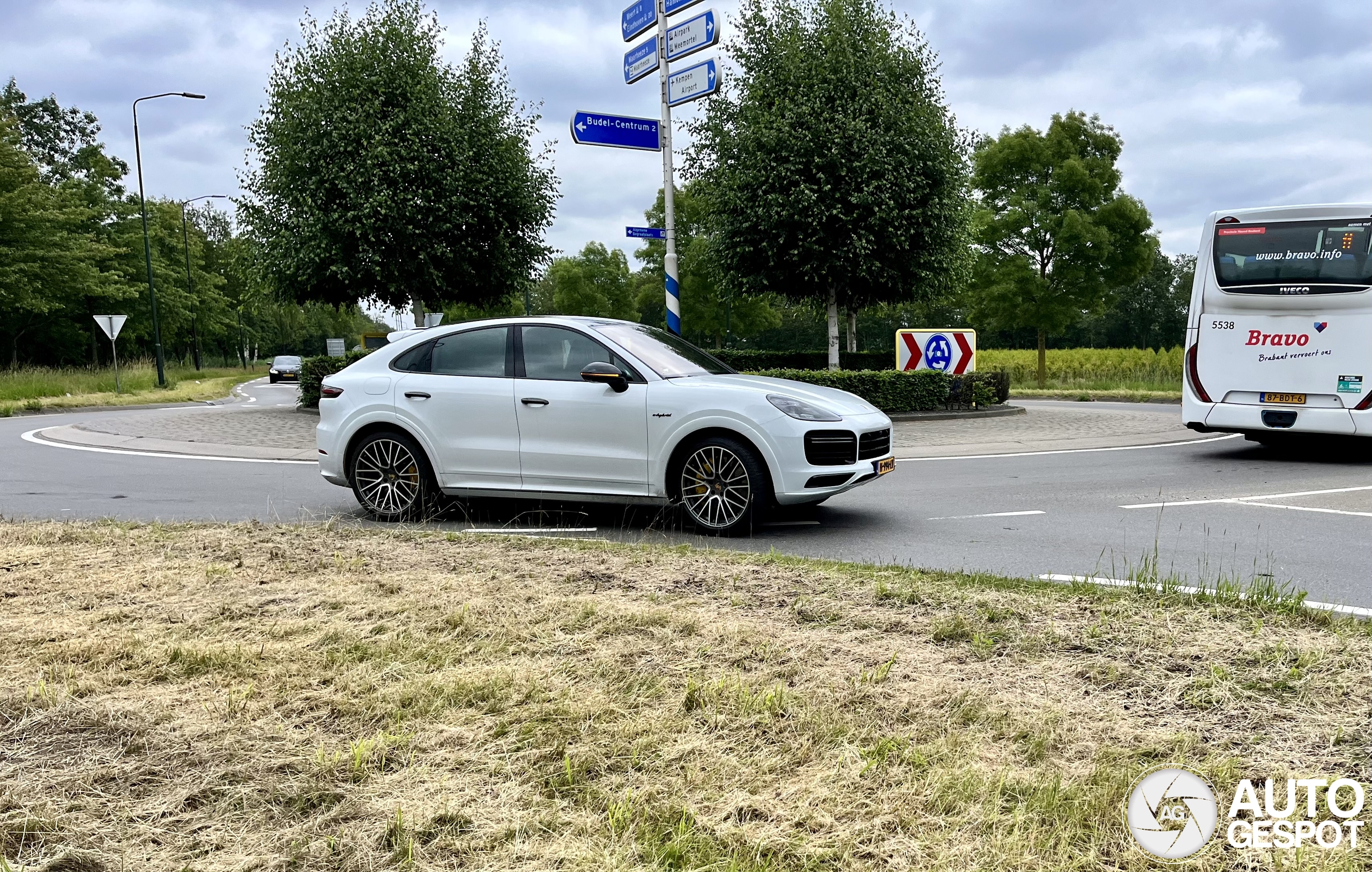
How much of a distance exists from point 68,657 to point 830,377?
1475cm

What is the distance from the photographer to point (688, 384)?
7.51 meters

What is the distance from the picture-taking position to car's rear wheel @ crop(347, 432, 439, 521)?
8.20 metres

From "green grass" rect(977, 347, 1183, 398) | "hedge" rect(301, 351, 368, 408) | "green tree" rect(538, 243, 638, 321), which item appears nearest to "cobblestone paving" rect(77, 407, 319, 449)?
"hedge" rect(301, 351, 368, 408)

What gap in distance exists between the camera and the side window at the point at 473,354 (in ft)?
26.6

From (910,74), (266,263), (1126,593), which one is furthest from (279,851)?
(910,74)

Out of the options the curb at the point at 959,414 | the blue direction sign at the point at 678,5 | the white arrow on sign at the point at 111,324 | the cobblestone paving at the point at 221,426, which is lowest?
the curb at the point at 959,414

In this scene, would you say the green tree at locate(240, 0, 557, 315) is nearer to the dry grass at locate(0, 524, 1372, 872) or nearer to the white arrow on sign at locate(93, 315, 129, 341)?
the white arrow on sign at locate(93, 315, 129, 341)

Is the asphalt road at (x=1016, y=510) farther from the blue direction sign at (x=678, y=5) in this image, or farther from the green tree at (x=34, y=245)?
the green tree at (x=34, y=245)

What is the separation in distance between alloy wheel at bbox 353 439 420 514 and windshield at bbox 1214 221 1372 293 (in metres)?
9.63

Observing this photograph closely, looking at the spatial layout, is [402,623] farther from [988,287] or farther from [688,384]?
[988,287]


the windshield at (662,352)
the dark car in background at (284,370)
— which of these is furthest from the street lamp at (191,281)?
the windshield at (662,352)

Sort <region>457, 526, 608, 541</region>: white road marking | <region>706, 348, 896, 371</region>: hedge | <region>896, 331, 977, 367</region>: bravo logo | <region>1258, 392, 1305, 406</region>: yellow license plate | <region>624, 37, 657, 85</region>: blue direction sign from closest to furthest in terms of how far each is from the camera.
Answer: <region>457, 526, 608, 541</region>: white road marking
<region>1258, 392, 1305, 406</region>: yellow license plate
<region>624, 37, 657, 85</region>: blue direction sign
<region>896, 331, 977, 367</region>: bravo logo
<region>706, 348, 896, 371</region>: hedge

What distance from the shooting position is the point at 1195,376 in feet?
40.4

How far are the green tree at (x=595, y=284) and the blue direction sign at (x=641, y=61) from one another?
46.6m
